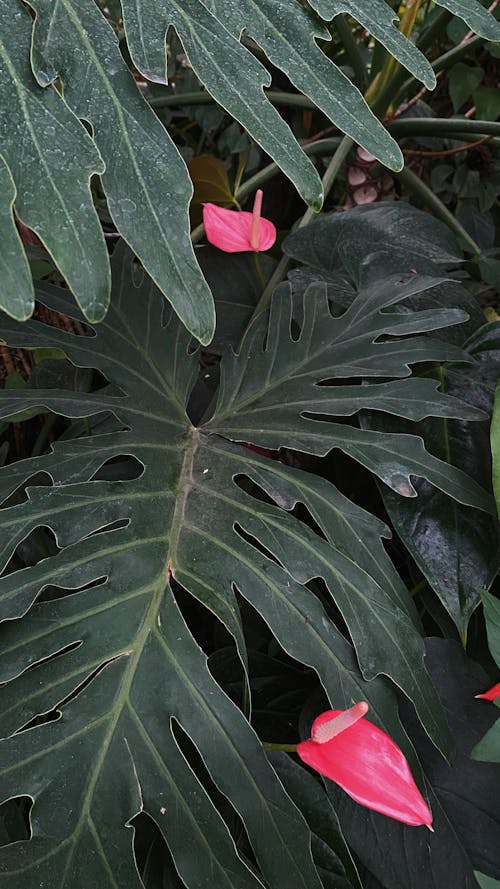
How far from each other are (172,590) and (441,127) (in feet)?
2.82

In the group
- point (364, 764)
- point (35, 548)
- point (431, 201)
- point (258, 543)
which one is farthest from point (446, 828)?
point (431, 201)

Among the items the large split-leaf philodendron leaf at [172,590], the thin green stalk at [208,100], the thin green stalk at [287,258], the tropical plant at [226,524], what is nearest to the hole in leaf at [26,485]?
the tropical plant at [226,524]

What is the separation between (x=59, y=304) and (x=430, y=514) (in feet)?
1.45

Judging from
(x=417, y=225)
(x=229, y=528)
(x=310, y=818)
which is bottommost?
(x=310, y=818)

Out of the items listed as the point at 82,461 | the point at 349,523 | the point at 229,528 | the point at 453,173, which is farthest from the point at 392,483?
the point at 453,173

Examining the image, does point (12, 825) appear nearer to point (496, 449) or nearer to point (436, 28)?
point (496, 449)

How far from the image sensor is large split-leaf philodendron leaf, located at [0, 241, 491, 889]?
49cm

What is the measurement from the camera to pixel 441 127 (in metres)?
1.12

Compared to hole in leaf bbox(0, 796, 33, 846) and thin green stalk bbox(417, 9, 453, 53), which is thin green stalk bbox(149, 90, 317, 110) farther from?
hole in leaf bbox(0, 796, 33, 846)

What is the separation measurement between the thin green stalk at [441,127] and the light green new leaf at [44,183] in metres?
0.75

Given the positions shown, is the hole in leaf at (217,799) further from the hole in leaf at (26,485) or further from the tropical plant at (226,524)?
the hole in leaf at (26,485)

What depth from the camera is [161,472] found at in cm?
70

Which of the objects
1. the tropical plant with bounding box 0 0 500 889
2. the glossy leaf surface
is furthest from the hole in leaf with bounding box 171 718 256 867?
the glossy leaf surface

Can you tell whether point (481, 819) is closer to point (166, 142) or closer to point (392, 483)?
point (392, 483)
